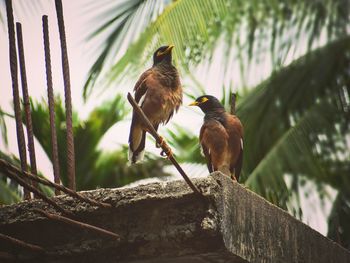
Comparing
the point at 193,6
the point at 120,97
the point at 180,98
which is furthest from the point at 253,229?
the point at 120,97

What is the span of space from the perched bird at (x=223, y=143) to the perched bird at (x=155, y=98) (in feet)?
0.86

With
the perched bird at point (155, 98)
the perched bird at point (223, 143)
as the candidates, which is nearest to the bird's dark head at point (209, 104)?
the perched bird at point (223, 143)

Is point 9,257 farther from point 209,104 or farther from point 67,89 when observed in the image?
point 209,104

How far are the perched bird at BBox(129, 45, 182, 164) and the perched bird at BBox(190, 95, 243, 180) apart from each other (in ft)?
0.86

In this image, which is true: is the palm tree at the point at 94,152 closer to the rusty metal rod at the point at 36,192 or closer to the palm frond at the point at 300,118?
the palm frond at the point at 300,118

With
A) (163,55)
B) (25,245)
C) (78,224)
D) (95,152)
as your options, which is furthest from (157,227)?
(95,152)

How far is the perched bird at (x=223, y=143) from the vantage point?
5000 mm

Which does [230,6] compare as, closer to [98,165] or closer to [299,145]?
[299,145]

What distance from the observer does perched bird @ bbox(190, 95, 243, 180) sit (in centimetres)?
500

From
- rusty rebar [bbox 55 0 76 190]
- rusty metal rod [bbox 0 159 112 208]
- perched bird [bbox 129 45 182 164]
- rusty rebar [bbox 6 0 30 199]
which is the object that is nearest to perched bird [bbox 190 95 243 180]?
perched bird [bbox 129 45 182 164]

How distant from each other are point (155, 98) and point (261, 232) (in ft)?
6.29

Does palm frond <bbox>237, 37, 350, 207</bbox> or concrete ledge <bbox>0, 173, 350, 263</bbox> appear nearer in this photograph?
concrete ledge <bbox>0, 173, 350, 263</bbox>

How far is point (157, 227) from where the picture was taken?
9.33ft

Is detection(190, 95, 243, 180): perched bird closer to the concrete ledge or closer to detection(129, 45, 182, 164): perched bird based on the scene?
detection(129, 45, 182, 164): perched bird
